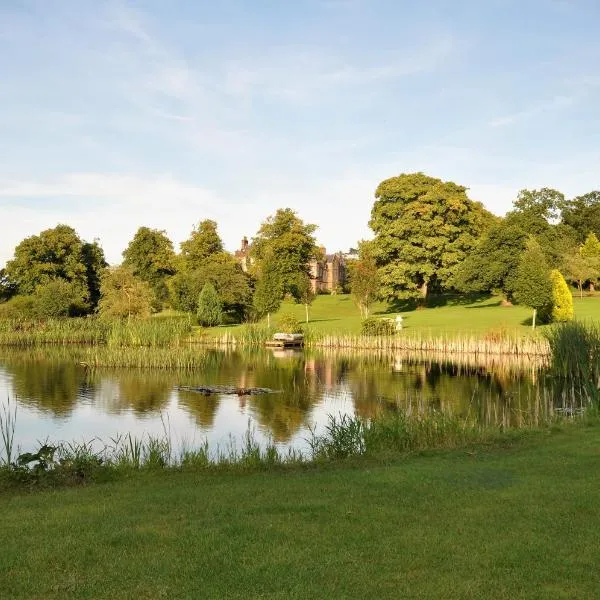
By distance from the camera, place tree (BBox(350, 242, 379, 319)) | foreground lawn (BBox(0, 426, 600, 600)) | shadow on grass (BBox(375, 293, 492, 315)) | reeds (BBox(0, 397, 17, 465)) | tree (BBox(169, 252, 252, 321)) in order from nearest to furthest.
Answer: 1. foreground lawn (BBox(0, 426, 600, 600))
2. reeds (BBox(0, 397, 17, 465))
3. tree (BBox(350, 242, 379, 319))
4. tree (BBox(169, 252, 252, 321))
5. shadow on grass (BBox(375, 293, 492, 315))

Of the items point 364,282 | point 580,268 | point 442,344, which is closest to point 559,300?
point 442,344

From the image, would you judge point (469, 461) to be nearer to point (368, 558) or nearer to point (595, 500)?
point (595, 500)

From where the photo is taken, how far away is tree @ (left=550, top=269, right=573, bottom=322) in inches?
1620

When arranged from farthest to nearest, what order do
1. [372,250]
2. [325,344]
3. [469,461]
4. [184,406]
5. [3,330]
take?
[372,250], [3,330], [325,344], [184,406], [469,461]

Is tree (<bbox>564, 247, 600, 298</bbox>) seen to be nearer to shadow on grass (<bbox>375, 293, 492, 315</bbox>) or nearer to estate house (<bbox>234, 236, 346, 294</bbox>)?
shadow on grass (<bbox>375, 293, 492, 315</bbox>)

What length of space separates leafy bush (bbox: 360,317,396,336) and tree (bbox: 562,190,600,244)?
45.6 meters

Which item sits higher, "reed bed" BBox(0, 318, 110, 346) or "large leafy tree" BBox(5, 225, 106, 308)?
"large leafy tree" BBox(5, 225, 106, 308)

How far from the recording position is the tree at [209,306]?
53.9m

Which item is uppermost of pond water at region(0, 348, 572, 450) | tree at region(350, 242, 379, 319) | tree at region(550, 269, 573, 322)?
tree at region(350, 242, 379, 319)

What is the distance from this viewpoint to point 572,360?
2284 cm

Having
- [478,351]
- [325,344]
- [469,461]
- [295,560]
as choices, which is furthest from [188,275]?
[295,560]

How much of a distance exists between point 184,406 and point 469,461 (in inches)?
516

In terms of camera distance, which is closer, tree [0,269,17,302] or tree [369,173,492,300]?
tree [369,173,492,300]

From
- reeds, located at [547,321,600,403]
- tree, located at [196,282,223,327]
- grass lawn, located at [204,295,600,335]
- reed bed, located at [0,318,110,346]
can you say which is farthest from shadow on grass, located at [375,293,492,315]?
reeds, located at [547,321,600,403]
